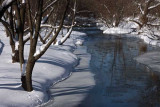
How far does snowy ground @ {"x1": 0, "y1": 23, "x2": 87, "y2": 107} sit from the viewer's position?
8.80 metres

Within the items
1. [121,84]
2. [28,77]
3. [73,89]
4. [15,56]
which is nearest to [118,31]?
[121,84]

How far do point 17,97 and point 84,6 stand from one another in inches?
1885

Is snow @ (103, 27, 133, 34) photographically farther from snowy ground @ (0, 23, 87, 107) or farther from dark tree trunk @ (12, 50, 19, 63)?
dark tree trunk @ (12, 50, 19, 63)

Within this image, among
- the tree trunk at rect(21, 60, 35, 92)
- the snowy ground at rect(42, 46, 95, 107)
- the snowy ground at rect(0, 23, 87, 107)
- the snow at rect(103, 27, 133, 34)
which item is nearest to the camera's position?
the snowy ground at rect(0, 23, 87, 107)

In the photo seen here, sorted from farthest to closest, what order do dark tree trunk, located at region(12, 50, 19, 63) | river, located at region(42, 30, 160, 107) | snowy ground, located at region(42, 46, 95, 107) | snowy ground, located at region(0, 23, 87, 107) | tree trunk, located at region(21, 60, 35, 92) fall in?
dark tree trunk, located at region(12, 50, 19, 63)
river, located at region(42, 30, 160, 107)
snowy ground, located at region(42, 46, 95, 107)
tree trunk, located at region(21, 60, 35, 92)
snowy ground, located at region(0, 23, 87, 107)

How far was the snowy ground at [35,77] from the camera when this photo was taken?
8.80 metres

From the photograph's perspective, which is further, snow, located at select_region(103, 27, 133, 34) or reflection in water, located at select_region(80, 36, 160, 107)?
snow, located at select_region(103, 27, 133, 34)

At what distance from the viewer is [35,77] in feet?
37.3

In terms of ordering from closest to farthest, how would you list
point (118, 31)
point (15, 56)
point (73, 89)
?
point (73, 89), point (15, 56), point (118, 31)

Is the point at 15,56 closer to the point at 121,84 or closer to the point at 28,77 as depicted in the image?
the point at 28,77

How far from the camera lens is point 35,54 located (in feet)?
29.0

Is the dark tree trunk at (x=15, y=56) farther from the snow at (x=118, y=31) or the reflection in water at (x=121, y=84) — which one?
the snow at (x=118, y=31)

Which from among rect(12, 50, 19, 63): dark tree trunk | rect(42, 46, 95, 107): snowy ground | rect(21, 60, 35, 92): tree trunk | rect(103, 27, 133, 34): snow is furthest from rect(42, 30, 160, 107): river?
rect(103, 27, 133, 34): snow

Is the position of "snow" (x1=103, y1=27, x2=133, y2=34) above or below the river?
above
